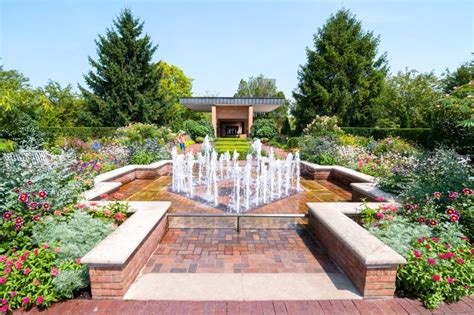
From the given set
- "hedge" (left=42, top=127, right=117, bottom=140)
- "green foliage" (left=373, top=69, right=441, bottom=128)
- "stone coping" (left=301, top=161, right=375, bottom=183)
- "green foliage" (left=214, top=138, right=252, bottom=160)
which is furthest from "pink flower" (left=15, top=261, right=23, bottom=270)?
"green foliage" (left=373, top=69, right=441, bottom=128)

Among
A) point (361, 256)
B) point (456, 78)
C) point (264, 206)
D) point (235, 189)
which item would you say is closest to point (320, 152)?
point (235, 189)

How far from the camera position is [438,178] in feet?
15.2

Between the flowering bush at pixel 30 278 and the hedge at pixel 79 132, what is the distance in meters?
18.9

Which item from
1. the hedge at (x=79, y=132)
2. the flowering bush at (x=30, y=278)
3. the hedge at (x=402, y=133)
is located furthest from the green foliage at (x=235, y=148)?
the flowering bush at (x=30, y=278)

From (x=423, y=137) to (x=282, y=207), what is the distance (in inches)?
606

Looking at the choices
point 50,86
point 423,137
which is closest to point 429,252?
point 423,137

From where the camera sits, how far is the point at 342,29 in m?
25.4

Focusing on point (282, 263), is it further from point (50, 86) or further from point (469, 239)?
point (50, 86)

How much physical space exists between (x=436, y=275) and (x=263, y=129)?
72.2ft

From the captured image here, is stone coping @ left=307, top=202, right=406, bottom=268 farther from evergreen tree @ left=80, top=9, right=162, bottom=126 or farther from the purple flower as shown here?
evergreen tree @ left=80, top=9, right=162, bottom=126

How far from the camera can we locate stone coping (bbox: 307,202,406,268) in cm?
253

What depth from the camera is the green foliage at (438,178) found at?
404 centimetres

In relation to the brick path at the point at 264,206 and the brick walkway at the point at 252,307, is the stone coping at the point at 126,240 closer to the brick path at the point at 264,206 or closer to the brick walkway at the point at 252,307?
the brick walkway at the point at 252,307

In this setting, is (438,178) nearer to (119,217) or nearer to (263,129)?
(119,217)
